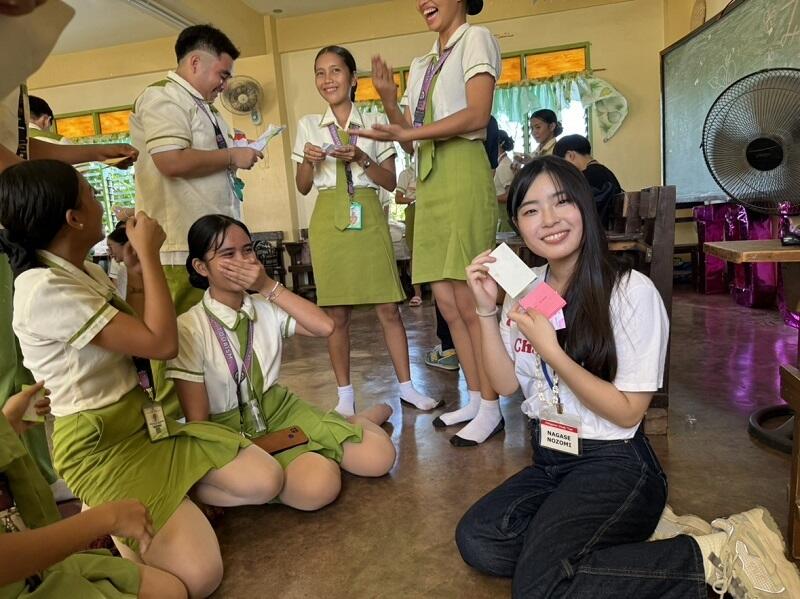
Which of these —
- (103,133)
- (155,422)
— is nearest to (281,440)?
(155,422)

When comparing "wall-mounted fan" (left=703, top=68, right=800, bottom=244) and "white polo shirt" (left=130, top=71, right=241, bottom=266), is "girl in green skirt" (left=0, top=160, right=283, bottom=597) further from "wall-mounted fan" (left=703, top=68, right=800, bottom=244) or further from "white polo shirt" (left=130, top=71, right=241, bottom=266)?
"wall-mounted fan" (left=703, top=68, right=800, bottom=244)

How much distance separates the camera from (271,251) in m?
6.58

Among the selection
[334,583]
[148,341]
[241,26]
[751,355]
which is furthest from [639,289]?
[241,26]

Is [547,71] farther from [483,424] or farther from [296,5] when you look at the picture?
[483,424]

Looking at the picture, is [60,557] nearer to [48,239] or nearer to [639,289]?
[48,239]

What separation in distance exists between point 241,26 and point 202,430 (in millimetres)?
5917

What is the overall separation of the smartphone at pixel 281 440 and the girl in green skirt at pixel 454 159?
1.91ft

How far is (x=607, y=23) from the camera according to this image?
6023 mm

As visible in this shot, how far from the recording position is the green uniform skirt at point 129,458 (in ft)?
4.30

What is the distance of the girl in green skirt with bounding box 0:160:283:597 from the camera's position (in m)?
1.23

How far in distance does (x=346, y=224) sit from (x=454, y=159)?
54 cm

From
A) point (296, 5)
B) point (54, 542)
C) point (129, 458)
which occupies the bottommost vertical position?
point (129, 458)

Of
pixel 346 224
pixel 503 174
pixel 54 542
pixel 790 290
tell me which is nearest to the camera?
pixel 54 542

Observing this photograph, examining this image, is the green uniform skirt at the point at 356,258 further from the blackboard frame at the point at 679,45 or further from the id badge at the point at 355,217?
the blackboard frame at the point at 679,45
